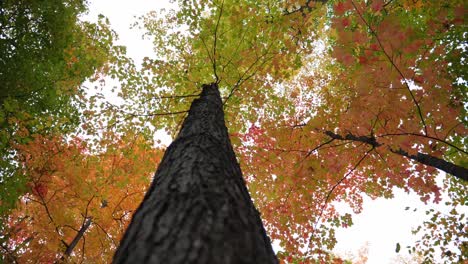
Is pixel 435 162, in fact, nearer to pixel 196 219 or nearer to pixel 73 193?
pixel 196 219

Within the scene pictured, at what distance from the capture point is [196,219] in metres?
1.26

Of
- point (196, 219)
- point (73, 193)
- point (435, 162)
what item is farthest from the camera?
point (73, 193)

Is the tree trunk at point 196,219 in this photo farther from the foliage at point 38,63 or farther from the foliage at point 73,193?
the foliage at point 38,63

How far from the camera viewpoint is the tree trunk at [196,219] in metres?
1.06

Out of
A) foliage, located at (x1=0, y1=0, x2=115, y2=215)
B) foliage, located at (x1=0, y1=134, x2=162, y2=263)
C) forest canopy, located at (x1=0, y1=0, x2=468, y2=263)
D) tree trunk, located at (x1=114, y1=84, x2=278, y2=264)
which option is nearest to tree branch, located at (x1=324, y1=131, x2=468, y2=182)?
forest canopy, located at (x1=0, y1=0, x2=468, y2=263)

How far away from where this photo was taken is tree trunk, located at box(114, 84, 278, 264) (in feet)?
3.49

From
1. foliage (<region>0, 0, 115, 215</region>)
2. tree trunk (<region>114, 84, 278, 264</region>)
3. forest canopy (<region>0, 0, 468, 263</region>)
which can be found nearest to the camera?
tree trunk (<region>114, 84, 278, 264</region>)

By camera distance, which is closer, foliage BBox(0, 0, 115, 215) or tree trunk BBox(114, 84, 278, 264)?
tree trunk BBox(114, 84, 278, 264)

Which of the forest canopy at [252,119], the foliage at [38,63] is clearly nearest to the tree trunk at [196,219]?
the forest canopy at [252,119]

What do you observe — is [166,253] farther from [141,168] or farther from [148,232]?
[141,168]

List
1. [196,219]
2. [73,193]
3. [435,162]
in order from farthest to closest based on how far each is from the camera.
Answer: [73,193]
[435,162]
[196,219]

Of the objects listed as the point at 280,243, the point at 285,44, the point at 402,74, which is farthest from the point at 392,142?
the point at 280,243

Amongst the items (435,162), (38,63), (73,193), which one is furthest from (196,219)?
(38,63)

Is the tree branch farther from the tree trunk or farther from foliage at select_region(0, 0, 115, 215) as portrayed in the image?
foliage at select_region(0, 0, 115, 215)
